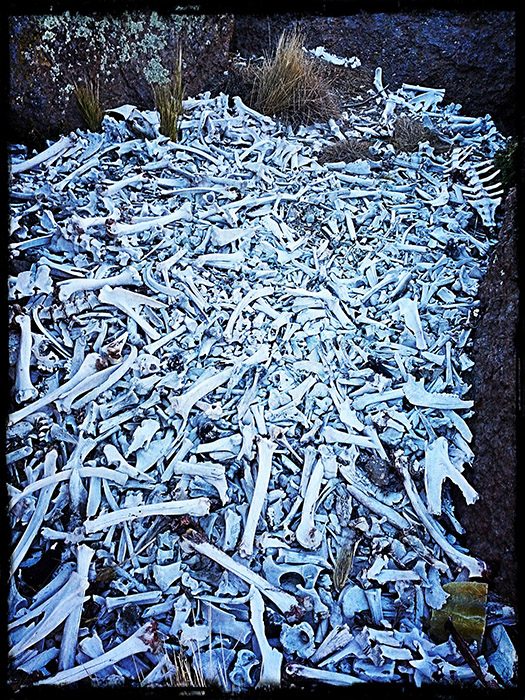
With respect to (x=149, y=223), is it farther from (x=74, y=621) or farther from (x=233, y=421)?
(x=74, y=621)

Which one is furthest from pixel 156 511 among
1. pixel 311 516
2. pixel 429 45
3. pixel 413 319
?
pixel 429 45

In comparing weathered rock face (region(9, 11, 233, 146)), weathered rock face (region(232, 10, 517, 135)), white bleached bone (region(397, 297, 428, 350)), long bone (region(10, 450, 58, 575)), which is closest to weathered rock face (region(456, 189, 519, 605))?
white bleached bone (region(397, 297, 428, 350))

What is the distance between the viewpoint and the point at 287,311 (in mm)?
1934

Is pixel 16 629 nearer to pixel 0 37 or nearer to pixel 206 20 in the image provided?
pixel 0 37

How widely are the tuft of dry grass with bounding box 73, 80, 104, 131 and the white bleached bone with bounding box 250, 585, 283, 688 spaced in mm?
2244

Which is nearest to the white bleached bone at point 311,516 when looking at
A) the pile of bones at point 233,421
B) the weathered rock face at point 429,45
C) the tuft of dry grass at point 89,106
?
the pile of bones at point 233,421

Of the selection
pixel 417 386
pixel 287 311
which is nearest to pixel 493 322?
pixel 417 386

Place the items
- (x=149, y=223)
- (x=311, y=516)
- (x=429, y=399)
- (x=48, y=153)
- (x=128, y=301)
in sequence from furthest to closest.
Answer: (x=48, y=153) → (x=149, y=223) → (x=128, y=301) → (x=429, y=399) → (x=311, y=516)

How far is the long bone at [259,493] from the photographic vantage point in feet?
4.56

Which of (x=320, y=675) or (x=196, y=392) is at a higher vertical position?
(x=196, y=392)

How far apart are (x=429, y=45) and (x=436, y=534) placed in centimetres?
345

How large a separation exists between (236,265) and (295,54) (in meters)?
1.78

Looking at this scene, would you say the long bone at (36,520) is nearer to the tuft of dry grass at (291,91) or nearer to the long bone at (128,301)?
the long bone at (128,301)

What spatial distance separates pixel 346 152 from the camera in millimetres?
2842
